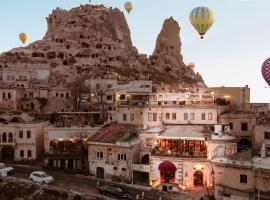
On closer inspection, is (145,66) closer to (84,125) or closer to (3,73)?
(3,73)

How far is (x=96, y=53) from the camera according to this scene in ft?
408

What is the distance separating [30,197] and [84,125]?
1801 cm

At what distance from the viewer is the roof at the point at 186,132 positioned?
49594 mm

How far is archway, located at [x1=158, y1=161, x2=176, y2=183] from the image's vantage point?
47188 mm

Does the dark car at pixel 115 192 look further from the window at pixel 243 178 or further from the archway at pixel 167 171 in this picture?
the window at pixel 243 178

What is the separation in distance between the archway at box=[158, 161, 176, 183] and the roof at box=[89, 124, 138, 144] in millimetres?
7908

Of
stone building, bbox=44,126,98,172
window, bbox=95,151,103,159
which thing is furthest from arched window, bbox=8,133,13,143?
window, bbox=95,151,103,159

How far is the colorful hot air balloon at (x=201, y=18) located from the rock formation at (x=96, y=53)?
45.5 meters

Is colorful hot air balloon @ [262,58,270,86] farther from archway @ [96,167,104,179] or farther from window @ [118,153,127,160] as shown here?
archway @ [96,167,104,179]

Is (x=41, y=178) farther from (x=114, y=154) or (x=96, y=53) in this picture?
(x=96, y=53)

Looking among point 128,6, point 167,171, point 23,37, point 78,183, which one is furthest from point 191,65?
point 78,183

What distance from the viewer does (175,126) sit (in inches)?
2221

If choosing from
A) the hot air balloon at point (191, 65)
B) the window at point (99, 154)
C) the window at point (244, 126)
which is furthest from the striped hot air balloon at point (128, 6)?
the window at point (99, 154)

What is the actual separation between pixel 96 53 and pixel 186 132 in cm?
7729
